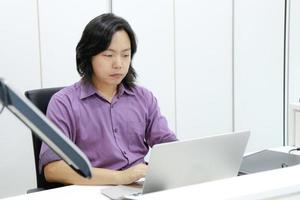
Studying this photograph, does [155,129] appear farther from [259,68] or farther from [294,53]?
[294,53]

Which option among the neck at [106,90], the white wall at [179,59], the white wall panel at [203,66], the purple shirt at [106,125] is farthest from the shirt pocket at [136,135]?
the white wall panel at [203,66]

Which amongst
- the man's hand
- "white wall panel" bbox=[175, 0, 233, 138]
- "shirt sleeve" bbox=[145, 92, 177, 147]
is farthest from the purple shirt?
"white wall panel" bbox=[175, 0, 233, 138]

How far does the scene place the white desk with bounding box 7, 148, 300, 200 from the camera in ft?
3.52

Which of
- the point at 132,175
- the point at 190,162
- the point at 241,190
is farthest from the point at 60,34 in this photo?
the point at 241,190

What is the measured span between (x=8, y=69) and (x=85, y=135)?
1.08m

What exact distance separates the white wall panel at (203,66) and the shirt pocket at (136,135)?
1.40 metres

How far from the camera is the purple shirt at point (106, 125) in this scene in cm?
164

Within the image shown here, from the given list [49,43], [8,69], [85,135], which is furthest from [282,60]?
[85,135]

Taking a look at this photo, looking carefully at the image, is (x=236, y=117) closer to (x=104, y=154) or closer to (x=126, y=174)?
(x=104, y=154)

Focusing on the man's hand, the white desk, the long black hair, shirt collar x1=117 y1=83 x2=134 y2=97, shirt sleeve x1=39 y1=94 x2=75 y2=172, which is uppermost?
the long black hair

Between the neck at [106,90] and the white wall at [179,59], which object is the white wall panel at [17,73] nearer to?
the white wall at [179,59]

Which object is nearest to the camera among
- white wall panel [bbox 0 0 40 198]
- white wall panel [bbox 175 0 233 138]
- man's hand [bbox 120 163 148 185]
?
man's hand [bbox 120 163 148 185]

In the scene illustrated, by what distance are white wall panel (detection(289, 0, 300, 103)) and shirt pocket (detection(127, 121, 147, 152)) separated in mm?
2178

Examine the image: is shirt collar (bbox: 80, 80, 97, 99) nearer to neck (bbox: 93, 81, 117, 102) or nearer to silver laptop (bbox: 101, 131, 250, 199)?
neck (bbox: 93, 81, 117, 102)
